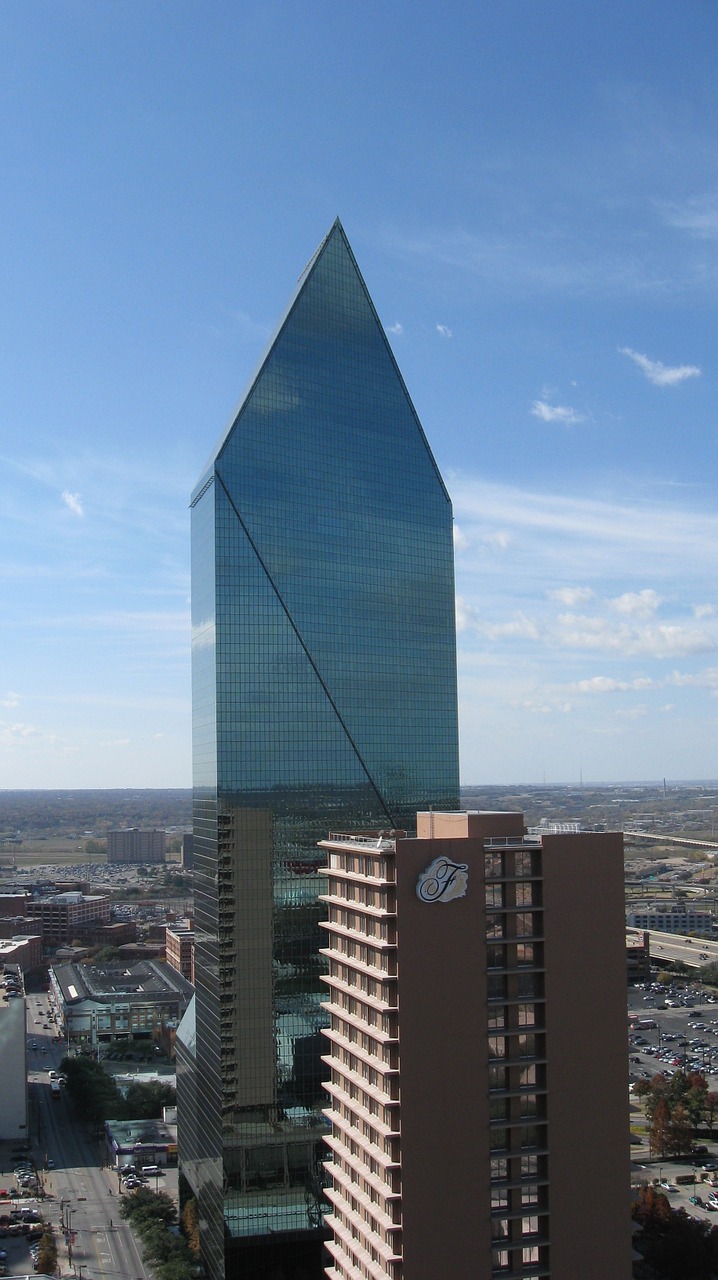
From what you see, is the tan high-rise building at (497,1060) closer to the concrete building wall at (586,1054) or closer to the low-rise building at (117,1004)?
the concrete building wall at (586,1054)

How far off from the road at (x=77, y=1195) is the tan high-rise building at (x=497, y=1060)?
133ft

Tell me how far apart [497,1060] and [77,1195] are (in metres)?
65.8

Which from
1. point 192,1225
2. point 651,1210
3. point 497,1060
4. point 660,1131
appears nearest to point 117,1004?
point 192,1225

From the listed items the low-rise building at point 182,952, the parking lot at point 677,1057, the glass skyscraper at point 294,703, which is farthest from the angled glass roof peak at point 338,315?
the low-rise building at point 182,952

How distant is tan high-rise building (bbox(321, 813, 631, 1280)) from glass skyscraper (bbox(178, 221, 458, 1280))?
94.5 ft

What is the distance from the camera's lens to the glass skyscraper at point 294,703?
72.6 m

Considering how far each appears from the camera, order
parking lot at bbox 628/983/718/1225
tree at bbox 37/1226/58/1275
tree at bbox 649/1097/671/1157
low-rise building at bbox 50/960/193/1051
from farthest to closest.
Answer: low-rise building at bbox 50/960/193/1051 → tree at bbox 649/1097/671/1157 → parking lot at bbox 628/983/718/1225 → tree at bbox 37/1226/58/1275

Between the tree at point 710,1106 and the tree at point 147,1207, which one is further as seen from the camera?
the tree at point 710,1106

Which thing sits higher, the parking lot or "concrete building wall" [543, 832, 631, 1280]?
"concrete building wall" [543, 832, 631, 1280]

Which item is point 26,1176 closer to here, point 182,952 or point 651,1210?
point 651,1210

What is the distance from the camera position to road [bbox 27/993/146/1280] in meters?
76.2

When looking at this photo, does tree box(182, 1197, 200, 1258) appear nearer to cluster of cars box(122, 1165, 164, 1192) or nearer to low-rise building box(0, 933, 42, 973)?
cluster of cars box(122, 1165, 164, 1192)

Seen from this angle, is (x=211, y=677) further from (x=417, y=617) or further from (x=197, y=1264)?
(x=197, y=1264)

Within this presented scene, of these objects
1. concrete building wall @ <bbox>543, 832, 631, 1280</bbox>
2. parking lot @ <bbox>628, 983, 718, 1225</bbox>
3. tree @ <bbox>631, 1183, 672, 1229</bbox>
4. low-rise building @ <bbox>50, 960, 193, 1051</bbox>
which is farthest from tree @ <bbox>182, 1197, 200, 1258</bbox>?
low-rise building @ <bbox>50, 960, 193, 1051</bbox>
